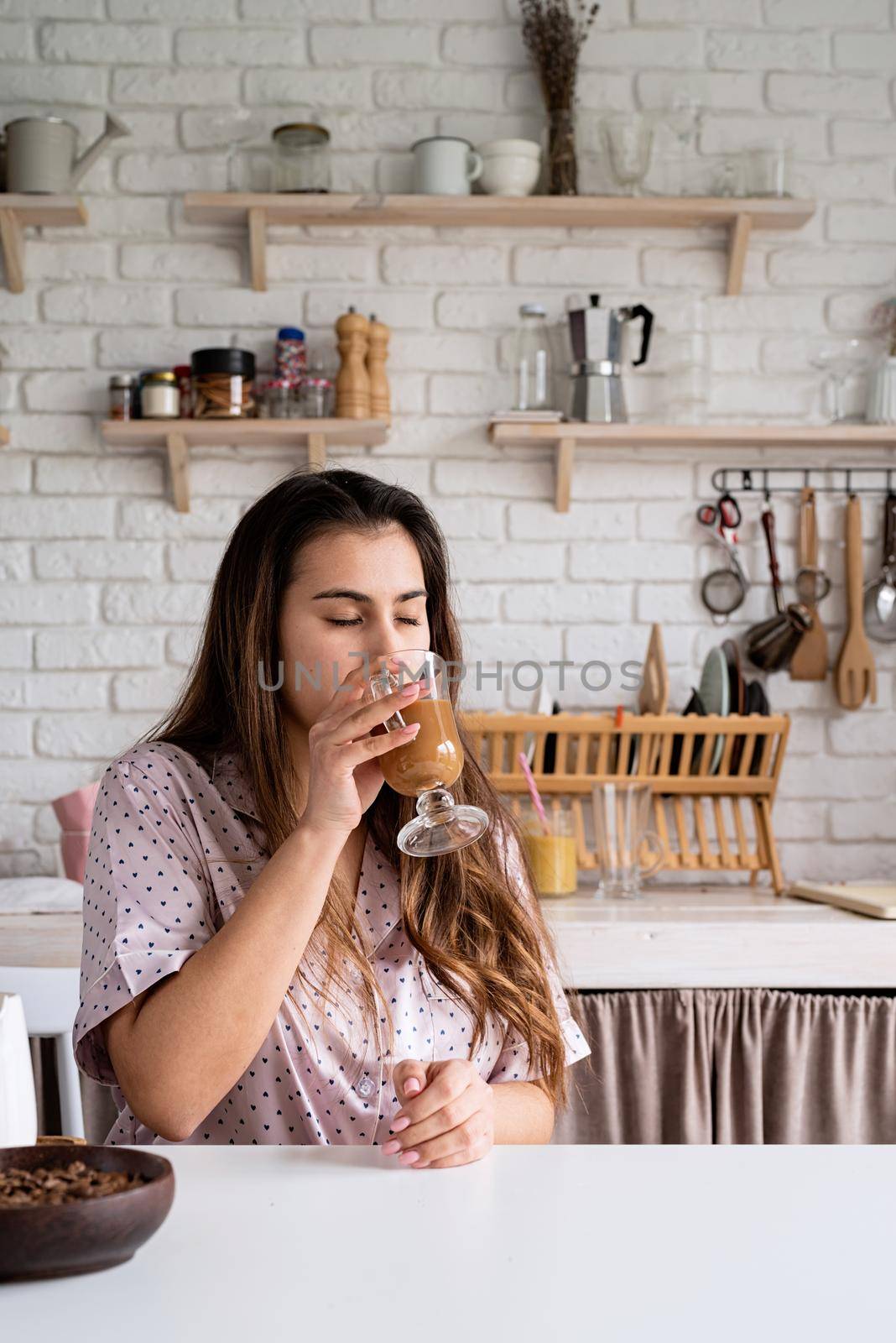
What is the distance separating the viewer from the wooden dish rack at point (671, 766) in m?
2.55

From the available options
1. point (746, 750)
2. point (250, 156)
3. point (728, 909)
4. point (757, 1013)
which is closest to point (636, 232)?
point (250, 156)

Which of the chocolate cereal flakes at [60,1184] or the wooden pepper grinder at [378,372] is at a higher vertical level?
the wooden pepper grinder at [378,372]

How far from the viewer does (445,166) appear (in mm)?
2617

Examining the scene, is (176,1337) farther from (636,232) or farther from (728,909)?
(636,232)

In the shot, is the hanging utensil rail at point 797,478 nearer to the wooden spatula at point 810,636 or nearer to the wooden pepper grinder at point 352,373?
the wooden spatula at point 810,636

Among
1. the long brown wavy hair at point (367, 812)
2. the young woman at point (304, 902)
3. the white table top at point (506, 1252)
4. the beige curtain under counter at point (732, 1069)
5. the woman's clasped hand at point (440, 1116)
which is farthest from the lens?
the beige curtain under counter at point (732, 1069)

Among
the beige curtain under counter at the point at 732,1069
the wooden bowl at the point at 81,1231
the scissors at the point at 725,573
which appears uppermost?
the scissors at the point at 725,573

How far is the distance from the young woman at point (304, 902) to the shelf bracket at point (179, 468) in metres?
1.20

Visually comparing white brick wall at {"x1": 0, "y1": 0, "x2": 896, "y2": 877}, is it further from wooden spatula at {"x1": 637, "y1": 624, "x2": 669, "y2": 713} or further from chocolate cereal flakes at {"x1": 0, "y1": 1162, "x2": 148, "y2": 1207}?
chocolate cereal flakes at {"x1": 0, "y1": 1162, "x2": 148, "y2": 1207}

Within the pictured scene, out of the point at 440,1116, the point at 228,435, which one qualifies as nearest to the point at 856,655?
the point at 228,435

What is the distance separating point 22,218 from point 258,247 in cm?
47

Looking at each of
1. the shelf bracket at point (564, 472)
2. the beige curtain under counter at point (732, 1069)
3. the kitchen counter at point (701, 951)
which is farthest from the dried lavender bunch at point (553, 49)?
the beige curtain under counter at point (732, 1069)

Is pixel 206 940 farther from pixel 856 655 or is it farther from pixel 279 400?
pixel 856 655

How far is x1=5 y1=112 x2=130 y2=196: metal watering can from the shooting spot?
8.39 ft
